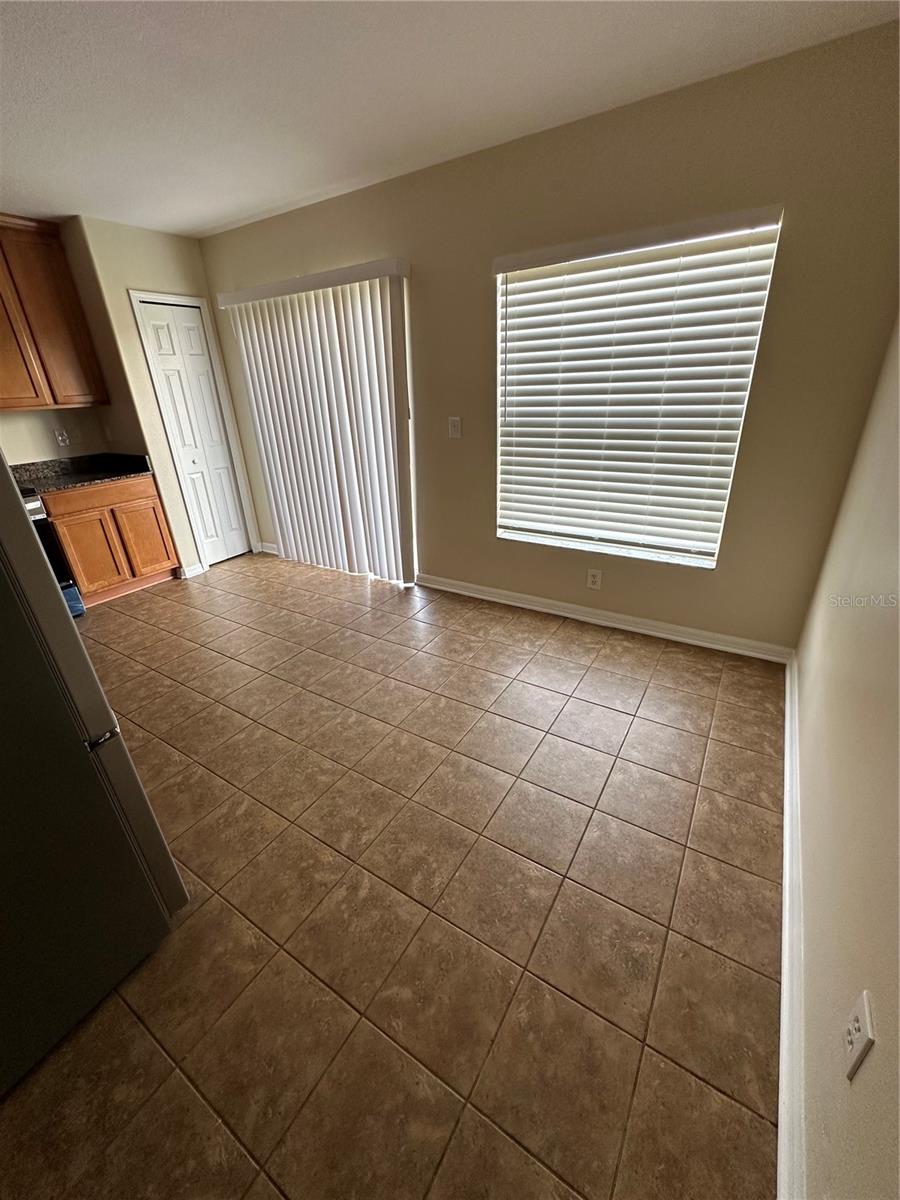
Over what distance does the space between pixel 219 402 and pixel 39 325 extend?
1186 millimetres

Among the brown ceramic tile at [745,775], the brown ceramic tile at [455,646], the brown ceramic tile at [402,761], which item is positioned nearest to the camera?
the brown ceramic tile at [745,775]

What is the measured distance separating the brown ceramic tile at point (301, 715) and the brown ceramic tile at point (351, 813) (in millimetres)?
398

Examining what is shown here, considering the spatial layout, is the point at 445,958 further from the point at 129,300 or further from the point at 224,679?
the point at 129,300

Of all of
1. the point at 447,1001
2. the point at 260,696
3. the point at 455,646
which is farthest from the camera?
the point at 455,646

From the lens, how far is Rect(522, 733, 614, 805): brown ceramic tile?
1.84 metres

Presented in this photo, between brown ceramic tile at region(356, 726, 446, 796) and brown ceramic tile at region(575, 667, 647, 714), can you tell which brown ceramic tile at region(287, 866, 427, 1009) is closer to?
brown ceramic tile at region(356, 726, 446, 796)

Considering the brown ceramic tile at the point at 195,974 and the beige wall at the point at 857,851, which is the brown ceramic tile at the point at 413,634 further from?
the beige wall at the point at 857,851

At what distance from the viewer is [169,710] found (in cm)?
237

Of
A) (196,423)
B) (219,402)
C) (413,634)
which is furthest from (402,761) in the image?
(219,402)

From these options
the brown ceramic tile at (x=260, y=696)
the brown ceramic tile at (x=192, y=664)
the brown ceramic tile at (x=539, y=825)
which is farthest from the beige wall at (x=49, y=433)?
the brown ceramic tile at (x=539, y=825)

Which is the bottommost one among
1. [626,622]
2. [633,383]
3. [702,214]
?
[626,622]

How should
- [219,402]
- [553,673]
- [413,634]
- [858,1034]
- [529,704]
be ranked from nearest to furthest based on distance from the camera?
[858,1034], [529,704], [553,673], [413,634], [219,402]

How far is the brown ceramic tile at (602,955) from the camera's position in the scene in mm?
1213

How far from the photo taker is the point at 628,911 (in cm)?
142
